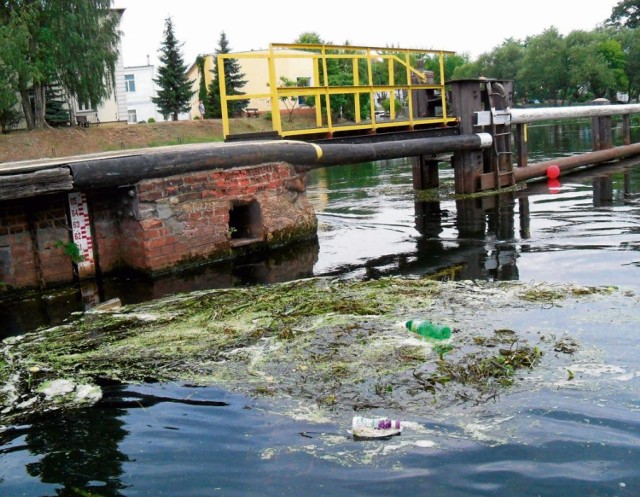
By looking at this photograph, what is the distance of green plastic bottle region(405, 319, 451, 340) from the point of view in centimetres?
587

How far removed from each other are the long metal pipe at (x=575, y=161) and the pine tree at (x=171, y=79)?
37.0m

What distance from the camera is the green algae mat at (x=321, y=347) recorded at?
5.01 m

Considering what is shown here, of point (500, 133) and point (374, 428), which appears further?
point (500, 133)

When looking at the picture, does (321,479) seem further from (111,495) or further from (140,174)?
(140,174)

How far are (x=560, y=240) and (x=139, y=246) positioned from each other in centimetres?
577

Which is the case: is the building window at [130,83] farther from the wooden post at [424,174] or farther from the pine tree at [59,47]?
the wooden post at [424,174]

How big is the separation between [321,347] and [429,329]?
0.90 metres

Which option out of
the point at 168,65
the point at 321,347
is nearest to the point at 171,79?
the point at 168,65

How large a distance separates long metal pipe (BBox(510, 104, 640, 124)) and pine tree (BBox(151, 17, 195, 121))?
36220 millimetres

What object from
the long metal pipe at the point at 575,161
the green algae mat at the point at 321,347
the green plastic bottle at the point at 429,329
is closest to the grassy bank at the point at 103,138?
the long metal pipe at the point at 575,161

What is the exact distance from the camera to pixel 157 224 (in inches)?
367

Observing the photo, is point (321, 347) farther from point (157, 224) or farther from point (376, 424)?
point (157, 224)

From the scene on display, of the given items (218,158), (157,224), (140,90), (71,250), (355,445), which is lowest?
(355,445)

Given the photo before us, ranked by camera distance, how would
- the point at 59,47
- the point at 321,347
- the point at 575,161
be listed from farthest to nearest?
1. the point at 59,47
2. the point at 575,161
3. the point at 321,347
